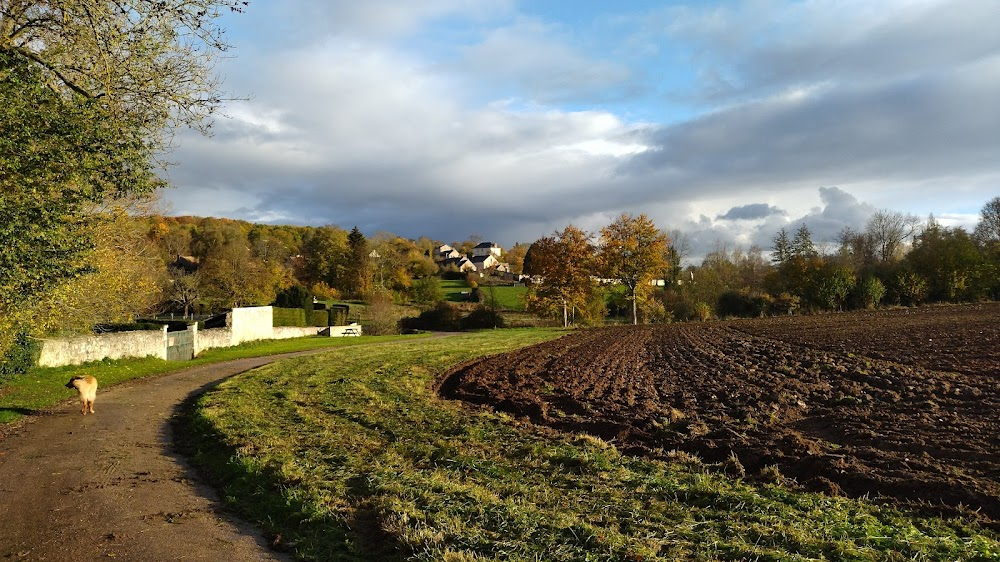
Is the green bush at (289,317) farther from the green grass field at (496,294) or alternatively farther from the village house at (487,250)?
the village house at (487,250)

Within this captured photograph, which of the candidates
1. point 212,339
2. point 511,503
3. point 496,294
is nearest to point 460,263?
point 496,294

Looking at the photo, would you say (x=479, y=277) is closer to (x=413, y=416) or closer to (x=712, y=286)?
(x=712, y=286)

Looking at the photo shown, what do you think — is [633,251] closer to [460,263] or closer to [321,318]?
[321,318]

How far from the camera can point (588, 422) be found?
10328 millimetres

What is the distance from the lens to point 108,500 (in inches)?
269

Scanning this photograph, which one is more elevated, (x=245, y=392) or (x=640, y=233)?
(x=640, y=233)

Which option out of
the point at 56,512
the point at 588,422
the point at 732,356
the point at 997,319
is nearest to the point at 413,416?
the point at 588,422

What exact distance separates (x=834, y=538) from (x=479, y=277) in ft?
304

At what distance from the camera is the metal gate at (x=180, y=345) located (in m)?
26.3

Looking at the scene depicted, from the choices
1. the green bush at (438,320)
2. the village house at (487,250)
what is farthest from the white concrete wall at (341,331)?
the village house at (487,250)

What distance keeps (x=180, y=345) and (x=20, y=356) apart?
9.59m

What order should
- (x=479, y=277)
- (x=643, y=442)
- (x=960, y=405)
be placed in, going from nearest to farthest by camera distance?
(x=643, y=442)
(x=960, y=405)
(x=479, y=277)

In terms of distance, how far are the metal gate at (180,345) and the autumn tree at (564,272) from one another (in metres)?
28.6

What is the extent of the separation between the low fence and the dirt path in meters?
10.6
